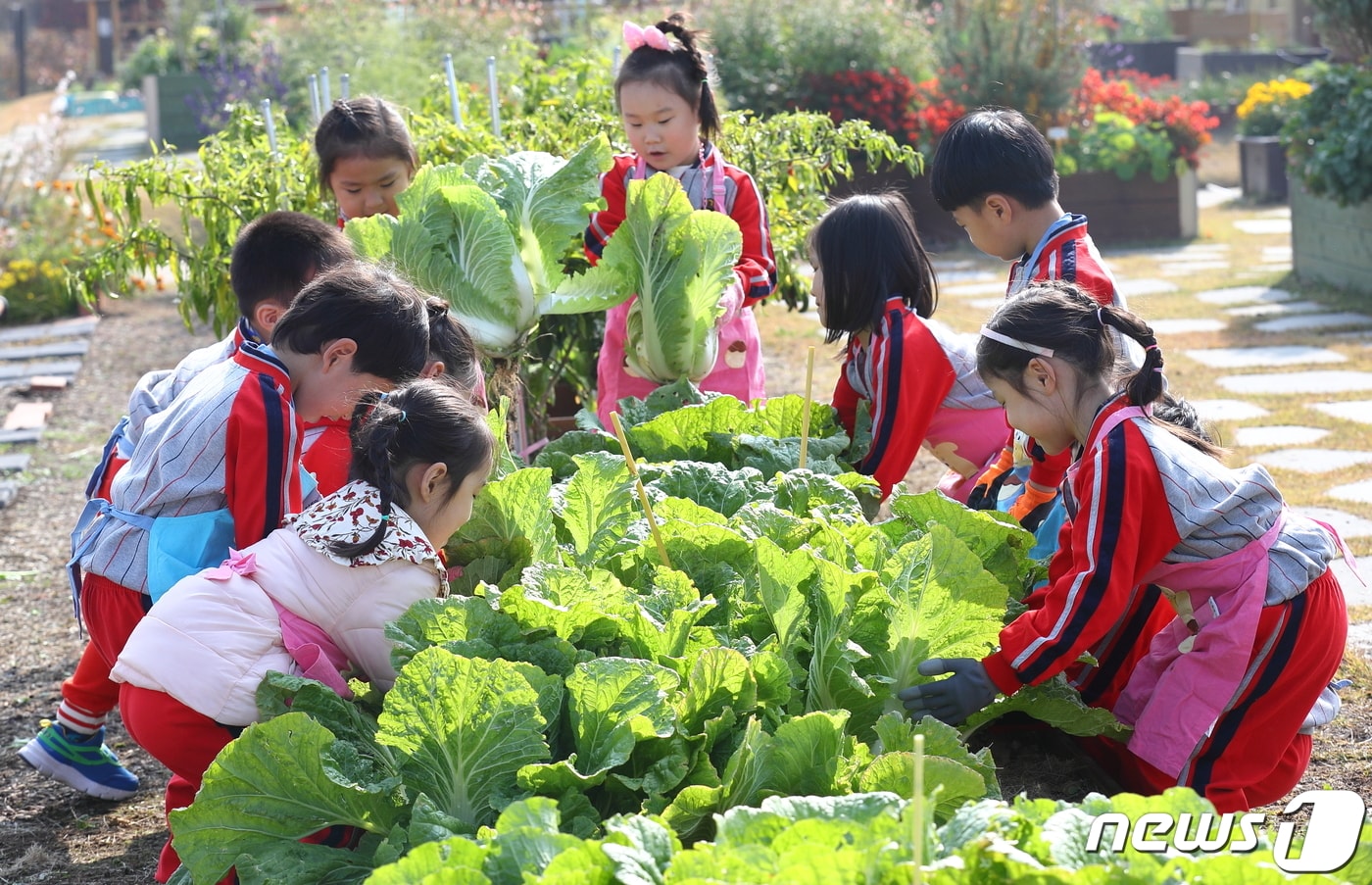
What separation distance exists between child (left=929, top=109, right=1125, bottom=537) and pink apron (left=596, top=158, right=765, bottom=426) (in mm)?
908

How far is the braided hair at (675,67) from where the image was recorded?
412cm

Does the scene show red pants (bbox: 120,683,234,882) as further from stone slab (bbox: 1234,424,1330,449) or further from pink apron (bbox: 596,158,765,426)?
stone slab (bbox: 1234,424,1330,449)

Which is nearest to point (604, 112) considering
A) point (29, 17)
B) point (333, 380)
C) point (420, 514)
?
point (333, 380)

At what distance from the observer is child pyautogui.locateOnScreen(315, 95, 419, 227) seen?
408 centimetres

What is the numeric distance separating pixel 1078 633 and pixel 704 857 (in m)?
1.09

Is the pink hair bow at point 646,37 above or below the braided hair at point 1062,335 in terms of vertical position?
above

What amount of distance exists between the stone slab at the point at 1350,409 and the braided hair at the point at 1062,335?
3.69 metres

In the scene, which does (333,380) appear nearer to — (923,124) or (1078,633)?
(1078,633)

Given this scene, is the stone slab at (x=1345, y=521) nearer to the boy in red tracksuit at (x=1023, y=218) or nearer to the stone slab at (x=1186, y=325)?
the boy in red tracksuit at (x=1023, y=218)

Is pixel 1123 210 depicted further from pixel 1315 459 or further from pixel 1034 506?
pixel 1034 506

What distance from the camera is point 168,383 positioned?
131 inches

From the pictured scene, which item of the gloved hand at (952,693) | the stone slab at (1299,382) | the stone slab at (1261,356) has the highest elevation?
the gloved hand at (952,693)

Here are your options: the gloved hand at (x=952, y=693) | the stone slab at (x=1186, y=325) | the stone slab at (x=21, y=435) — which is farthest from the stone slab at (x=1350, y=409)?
the stone slab at (x=21, y=435)

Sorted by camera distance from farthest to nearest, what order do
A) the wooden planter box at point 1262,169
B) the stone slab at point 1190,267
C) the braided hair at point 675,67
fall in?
1. the wooden planter box at point 1262,169
2. the stone slab at point 1190,267
3. the braided hair at point 675,67
